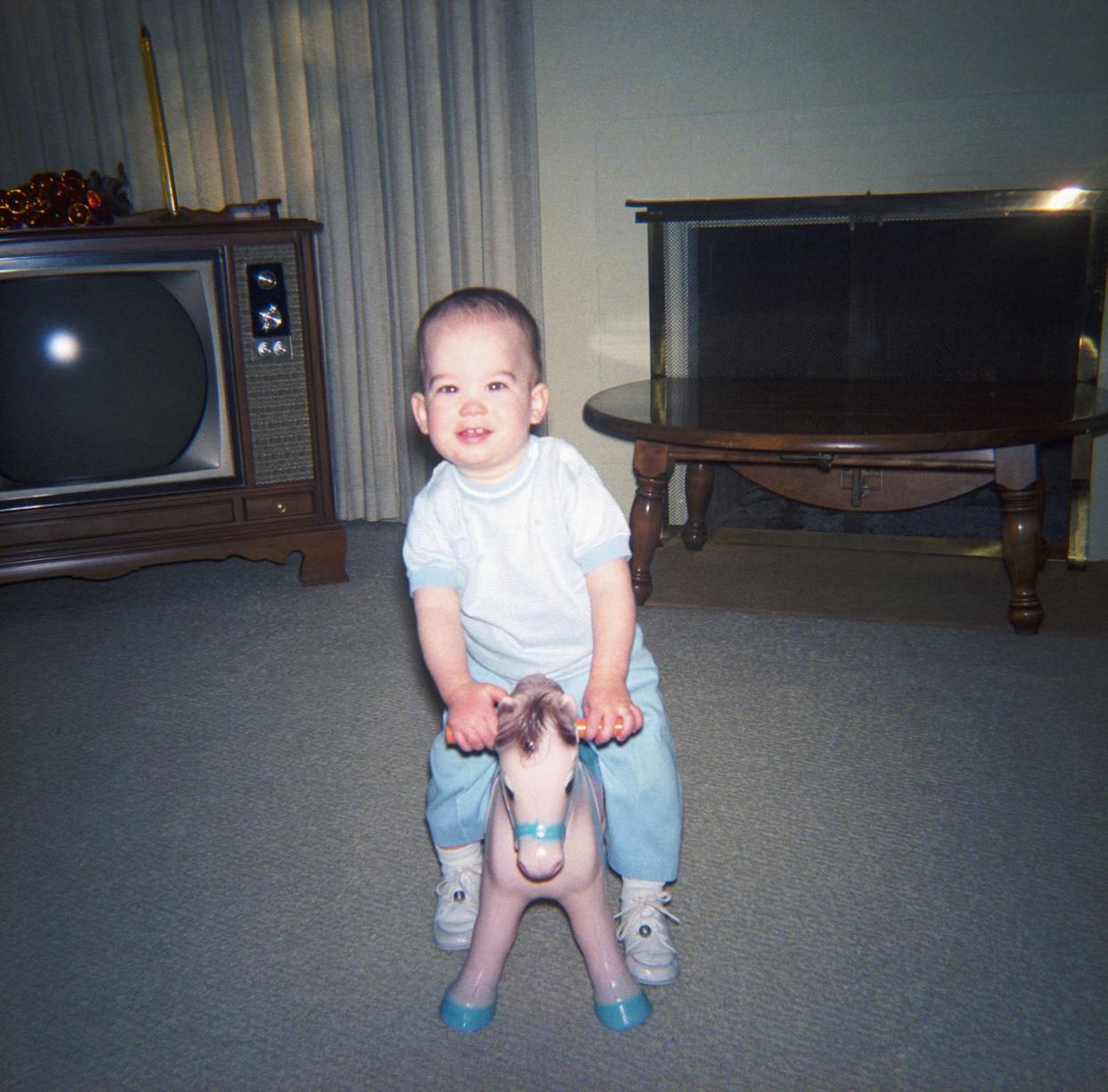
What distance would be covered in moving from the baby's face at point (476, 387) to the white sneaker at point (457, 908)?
1.57ft

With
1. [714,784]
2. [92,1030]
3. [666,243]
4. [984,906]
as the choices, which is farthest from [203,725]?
[666,243]

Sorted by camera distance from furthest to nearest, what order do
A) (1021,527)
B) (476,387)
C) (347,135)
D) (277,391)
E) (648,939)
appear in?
(347,135), (277,391), (1021,527), (648,939), (476,387)

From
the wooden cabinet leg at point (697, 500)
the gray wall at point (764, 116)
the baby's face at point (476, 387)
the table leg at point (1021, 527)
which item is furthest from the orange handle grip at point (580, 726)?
the gray wall at point (764, 116)

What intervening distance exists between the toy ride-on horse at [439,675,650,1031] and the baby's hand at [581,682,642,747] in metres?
0.03

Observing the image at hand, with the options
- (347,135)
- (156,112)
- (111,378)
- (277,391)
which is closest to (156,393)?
(111,378)

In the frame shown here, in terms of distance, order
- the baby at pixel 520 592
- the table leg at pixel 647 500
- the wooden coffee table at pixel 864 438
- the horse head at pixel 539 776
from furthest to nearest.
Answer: the table leg at pixel 647 500
the wooden coffee table at pixel 864 438
the baby at pixel 520 592
the horse head at pixel 539 776

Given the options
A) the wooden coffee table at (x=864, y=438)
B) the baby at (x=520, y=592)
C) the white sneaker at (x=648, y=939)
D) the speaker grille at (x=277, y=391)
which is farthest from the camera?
the speaker grille at (x=277, y=391)

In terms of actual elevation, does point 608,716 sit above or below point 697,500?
above

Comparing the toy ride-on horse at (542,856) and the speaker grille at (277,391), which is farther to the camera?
the speaker grille at (277,391)

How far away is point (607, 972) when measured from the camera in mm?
961

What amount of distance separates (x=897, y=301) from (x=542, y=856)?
5.85 feet

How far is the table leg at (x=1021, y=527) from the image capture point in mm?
1744

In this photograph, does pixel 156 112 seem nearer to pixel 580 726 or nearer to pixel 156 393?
pixel 156 393

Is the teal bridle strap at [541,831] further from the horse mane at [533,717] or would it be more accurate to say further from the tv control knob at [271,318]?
the tv control knob at [271,318]
